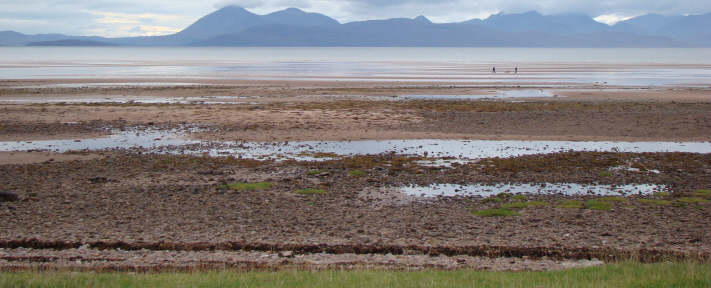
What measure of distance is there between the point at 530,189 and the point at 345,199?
4.96m

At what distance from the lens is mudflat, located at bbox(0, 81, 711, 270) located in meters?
9.75

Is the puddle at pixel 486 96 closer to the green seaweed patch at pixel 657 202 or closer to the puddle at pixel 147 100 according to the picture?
the puddle at pixel 147 100

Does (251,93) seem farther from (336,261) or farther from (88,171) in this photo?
(336,261)

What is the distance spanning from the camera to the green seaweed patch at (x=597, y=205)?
1260 cm

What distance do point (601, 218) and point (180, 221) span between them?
883 cm

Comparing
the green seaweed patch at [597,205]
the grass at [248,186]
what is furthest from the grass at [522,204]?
the grass at [248,186]

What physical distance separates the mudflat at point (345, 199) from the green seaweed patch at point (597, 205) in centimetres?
7

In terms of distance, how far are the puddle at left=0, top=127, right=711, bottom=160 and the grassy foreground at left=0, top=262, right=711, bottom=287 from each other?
431 inches

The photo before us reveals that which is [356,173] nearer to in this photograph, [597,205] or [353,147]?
[353,147]

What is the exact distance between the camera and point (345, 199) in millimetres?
13594

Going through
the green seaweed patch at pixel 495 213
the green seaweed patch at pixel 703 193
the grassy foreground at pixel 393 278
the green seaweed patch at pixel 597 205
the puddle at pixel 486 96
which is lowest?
the green seaweed patch at pixel 495 213

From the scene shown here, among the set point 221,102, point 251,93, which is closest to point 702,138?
point 221,102

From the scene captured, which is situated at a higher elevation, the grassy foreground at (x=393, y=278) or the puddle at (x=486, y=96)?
the puddle at (x=486, y=96)

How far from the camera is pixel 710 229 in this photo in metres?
11.0
